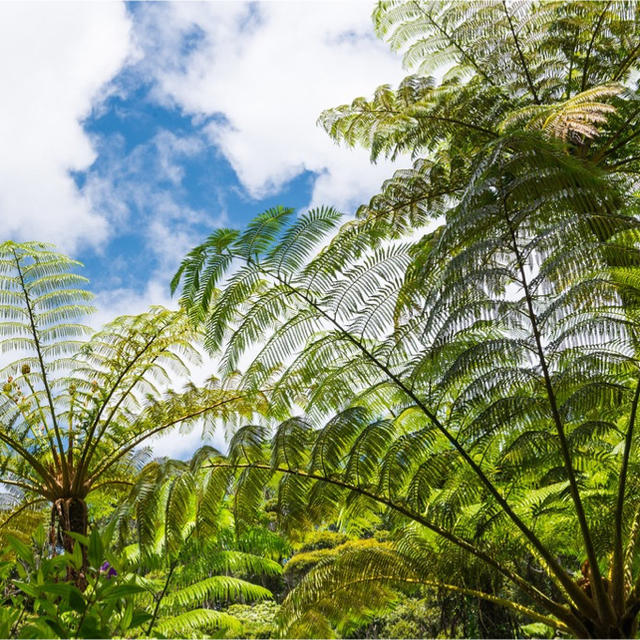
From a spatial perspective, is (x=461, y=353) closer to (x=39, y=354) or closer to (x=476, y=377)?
(x=476, y=377)

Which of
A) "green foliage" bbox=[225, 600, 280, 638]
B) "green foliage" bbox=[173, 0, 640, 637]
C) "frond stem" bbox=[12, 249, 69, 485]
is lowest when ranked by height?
"green foliage" bbox=[225, 600, 280, 638]

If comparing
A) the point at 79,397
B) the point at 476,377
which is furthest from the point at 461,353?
the point at 79,397

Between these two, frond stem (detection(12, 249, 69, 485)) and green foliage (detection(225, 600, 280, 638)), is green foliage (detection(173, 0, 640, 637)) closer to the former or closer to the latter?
frond stem (detection(12, 249, 69, 485))

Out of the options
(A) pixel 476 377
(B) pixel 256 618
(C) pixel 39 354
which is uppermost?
(C) pixel 39 354

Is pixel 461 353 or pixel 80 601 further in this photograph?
pixel 461 353

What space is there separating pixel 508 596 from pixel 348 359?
4.80m

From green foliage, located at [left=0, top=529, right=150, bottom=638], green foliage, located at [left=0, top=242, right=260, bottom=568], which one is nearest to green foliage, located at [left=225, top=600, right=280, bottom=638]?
green foliage, located at [left=0, top=242, right=260, bottom=568]

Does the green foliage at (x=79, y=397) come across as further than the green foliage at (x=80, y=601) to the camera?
Yes

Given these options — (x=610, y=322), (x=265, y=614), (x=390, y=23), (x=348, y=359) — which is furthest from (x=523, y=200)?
(x=265, y=614)

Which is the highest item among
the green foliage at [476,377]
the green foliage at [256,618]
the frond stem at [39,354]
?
the frond stem at [39,354]

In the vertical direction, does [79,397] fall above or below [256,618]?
above

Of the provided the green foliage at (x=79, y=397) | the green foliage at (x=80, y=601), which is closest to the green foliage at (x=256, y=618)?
the green foliage at (x=79, y=397)

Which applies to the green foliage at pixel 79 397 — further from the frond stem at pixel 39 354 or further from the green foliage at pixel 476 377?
the green foliage at pixel 476 377

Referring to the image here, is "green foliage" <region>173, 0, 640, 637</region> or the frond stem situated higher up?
the frond stem
